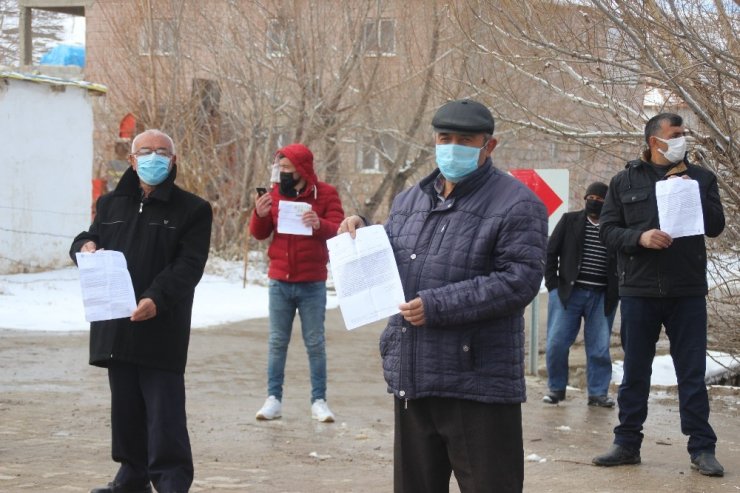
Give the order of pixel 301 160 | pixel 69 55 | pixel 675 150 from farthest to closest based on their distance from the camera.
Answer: pixel 69 55 → pixel 301 160 → pixel 675 150

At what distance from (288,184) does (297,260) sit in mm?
572

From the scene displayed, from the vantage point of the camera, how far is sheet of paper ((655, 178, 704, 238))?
703 centimetres

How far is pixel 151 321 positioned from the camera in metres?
6.20

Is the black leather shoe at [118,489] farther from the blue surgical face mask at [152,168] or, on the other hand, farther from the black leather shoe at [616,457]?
the black leather shoe at [616,457]

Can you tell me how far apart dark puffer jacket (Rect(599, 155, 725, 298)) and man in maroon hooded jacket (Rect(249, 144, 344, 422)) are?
231cm

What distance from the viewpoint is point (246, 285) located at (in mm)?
20438

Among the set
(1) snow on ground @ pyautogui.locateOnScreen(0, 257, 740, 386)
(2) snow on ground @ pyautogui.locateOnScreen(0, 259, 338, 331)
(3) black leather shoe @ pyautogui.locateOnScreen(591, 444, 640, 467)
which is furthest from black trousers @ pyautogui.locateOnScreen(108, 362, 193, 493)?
(2) snow on ground @ pyautogui.locateOnScreen(0, 259, 338, 331)

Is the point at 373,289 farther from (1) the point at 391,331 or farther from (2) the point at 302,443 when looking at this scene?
(2) the point at 302,443

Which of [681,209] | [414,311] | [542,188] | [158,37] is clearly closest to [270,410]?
[681,209]

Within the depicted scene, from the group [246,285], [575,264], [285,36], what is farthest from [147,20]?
[575,264]

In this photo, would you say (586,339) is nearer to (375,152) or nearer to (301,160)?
(301,160)

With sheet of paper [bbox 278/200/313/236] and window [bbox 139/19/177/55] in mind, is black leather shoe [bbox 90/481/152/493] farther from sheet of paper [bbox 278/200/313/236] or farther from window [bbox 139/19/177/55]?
window [bbox 139/19/177/55]

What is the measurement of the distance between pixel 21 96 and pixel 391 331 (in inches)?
613

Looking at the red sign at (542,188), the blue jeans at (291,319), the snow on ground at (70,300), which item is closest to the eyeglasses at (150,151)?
the blue jeans at (291,319)
